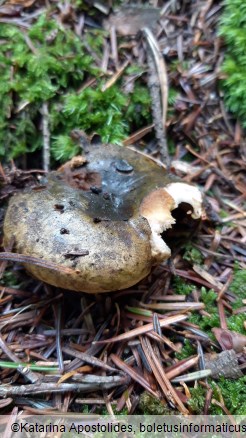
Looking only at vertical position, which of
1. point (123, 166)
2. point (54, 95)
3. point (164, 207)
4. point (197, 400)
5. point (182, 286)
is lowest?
point (197, 400)

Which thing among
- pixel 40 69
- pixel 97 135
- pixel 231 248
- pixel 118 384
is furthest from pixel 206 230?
pixel 40 69

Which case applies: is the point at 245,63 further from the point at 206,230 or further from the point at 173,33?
the point at 206,230

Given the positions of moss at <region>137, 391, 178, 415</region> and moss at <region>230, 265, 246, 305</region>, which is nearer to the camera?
moss at <region>137, 391, 178, 415</region>

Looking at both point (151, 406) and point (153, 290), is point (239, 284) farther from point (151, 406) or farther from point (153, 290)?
point (151, 406)

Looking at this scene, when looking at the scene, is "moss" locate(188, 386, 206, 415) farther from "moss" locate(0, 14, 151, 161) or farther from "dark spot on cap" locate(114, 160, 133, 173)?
"moss" locate(0, 14, 151, 161)

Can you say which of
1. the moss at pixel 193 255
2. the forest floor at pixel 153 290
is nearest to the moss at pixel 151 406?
the forest floor at pixel 153 290

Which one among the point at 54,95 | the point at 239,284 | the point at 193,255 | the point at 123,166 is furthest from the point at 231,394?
the point at 54,95

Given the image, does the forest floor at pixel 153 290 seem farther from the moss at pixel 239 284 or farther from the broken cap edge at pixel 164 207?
the broken cap edge at pixel 164 207

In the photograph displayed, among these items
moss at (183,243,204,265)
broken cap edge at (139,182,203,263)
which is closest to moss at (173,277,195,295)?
moss at (183,243,204,265)
